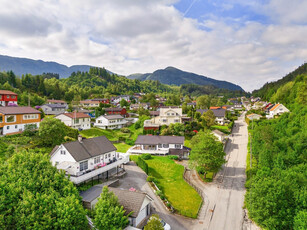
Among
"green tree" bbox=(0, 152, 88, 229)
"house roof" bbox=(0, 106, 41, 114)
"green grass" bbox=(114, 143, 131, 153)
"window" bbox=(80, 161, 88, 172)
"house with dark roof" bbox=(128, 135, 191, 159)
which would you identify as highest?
"house roof" bbox=(0, 106, 41, 114)

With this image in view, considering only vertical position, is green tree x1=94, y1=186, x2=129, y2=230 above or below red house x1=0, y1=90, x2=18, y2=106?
below

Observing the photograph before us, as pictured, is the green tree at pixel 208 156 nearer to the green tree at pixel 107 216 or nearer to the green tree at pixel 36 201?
the green tree at pixel 107 216

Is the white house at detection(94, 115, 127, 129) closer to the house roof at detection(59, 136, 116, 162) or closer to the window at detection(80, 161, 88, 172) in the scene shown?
the house roof at detection(59, 136, 116, 162)

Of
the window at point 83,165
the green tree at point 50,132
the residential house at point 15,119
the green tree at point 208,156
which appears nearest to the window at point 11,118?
the residential house at point 15,119

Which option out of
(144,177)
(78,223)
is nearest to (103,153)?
(144,177)

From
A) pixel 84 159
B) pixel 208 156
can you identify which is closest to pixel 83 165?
pixel 84 159

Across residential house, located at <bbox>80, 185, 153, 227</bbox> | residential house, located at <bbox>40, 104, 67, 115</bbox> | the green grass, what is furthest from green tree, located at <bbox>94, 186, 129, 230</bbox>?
residential house, located at <bbox>40, 104, 67, 115</bbox>

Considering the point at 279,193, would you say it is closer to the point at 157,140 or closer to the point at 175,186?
the point at 175,186
